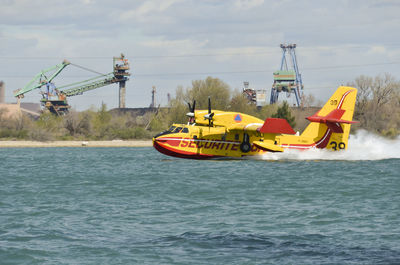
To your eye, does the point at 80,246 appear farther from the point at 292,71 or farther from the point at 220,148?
the point at 292,71

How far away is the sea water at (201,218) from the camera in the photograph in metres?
13.4

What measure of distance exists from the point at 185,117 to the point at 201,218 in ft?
234

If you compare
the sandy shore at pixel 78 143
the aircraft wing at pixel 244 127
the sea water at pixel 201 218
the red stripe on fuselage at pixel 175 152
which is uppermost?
the aircraft wing at pixel 244 127

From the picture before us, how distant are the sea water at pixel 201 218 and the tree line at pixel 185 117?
182 feet

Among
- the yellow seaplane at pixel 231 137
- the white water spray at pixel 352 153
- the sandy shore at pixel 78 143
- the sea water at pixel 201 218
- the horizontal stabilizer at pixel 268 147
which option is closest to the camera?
the sea water at pixel 201 218

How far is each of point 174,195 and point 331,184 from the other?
865 cm

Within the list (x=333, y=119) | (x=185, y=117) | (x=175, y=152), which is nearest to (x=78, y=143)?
(x=185, y=117)

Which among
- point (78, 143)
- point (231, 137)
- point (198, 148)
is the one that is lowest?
Result: point (78, 143)

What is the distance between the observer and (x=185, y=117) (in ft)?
294

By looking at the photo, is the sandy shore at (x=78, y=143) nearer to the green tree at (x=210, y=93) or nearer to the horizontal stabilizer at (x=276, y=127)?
the green tree at (x=210, y=93)

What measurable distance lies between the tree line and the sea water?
55593 mm

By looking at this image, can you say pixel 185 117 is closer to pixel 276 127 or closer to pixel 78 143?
pixel 78 143

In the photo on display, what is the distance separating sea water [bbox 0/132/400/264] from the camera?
13406mm

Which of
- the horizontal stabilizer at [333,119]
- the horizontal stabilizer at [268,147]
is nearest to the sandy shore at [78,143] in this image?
the horizontal stabilizer at [268,147]
